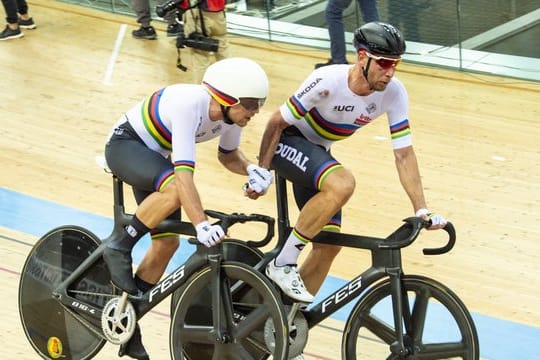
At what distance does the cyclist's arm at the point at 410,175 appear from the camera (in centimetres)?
438

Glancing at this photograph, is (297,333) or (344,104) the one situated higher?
(344,104)

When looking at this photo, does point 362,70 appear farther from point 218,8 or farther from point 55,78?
point 55,78

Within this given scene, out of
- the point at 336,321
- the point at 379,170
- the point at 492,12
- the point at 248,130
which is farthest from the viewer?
the point at 492,12

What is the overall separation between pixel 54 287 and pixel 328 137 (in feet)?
4.56

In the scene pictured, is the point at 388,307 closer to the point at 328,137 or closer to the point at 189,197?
the point at 328,137

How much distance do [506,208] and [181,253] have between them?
1.95 metres

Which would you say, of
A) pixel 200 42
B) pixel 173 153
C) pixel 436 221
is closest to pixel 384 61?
pixel 436 221

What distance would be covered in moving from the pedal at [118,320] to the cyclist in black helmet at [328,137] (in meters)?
0.61

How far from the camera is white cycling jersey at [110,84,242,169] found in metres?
4.14

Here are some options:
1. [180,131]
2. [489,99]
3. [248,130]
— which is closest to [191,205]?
[180,131]

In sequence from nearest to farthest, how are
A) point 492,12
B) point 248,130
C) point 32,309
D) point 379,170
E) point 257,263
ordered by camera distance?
point 257,263
point 32,309
point 379,170
point 248,130
point 492,12

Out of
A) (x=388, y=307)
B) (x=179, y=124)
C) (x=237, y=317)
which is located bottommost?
(x=388, y=307)

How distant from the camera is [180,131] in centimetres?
415

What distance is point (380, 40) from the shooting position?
4176 mm
